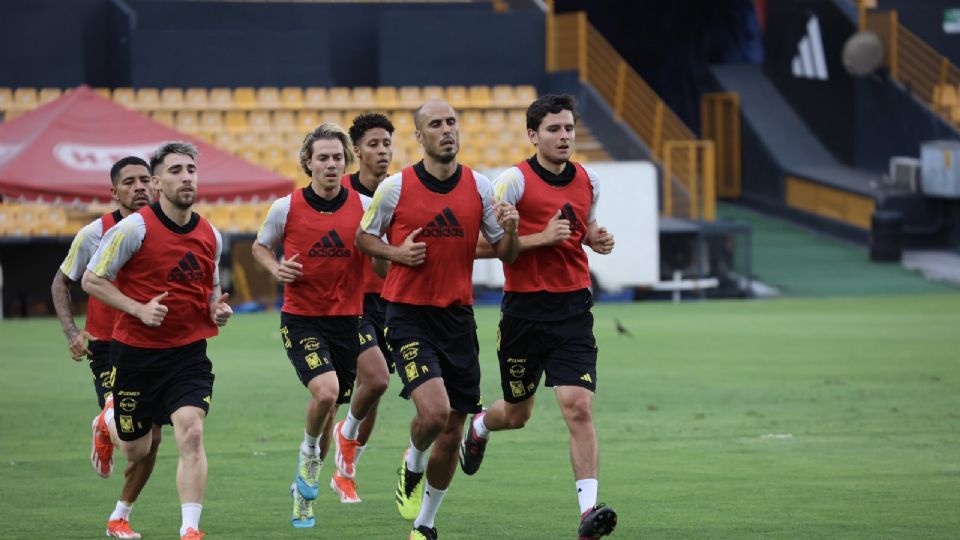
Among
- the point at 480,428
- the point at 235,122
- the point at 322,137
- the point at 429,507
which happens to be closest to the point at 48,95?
the point at 235,122

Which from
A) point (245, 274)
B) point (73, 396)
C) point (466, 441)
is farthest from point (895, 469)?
point (245, 274)

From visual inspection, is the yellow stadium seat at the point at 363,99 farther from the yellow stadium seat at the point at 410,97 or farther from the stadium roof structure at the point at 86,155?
the stadium roof structure at the point at 86,155

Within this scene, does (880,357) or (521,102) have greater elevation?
(521,102)

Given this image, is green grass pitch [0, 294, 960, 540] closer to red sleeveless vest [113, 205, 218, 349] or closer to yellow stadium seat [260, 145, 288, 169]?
red sleeveless vest [113, 205, 218, 349]

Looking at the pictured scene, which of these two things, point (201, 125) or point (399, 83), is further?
point (399, 83)

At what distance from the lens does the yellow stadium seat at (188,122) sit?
35594 millimetres

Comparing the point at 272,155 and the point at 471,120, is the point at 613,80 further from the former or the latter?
the point at 272,155

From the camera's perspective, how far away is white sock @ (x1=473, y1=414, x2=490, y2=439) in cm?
1077

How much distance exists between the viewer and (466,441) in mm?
10938

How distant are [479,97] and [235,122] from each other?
18.3ft

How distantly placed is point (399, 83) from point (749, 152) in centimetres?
982

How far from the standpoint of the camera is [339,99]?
37312mm

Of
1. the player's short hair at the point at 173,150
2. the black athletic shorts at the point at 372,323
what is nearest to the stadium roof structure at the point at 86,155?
the black athletic shorts at the point at 372,323

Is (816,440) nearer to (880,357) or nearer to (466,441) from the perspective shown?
(466,441)
